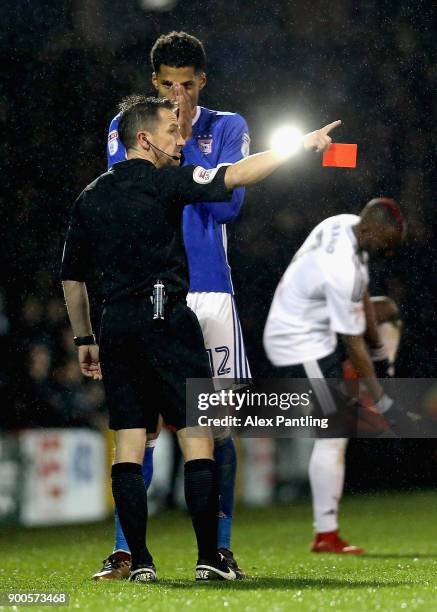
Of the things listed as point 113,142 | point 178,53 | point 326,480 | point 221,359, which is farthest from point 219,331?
point 326,480

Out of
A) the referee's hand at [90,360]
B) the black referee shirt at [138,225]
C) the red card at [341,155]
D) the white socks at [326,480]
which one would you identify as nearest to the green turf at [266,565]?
the white socks at [326,480]

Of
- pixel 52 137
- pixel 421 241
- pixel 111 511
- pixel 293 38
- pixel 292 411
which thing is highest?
pixel 293 38

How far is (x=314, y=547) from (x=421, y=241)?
5417mm

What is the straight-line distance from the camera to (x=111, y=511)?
857 centimetres

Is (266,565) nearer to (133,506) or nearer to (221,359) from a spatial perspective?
(221,359)

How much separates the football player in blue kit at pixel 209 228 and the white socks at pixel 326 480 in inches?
53.1

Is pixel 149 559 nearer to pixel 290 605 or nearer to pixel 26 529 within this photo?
pixel 290 605

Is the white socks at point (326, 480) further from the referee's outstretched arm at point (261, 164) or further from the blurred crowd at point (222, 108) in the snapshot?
the blurred crowd at point (222, 108)

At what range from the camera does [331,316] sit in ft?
18.3

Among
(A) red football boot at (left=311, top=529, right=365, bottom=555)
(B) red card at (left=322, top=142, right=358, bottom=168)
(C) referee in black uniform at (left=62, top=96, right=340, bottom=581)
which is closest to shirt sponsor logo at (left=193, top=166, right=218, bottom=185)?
(C) referee in black uniform at (left=62, top=96, right=340, bottom=581)

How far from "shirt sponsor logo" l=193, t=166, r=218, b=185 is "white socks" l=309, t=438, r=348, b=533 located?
7.40 ft

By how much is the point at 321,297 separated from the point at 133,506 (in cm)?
250

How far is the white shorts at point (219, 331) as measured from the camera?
13.2 feet


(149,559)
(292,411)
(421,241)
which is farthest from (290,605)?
(421,241)
